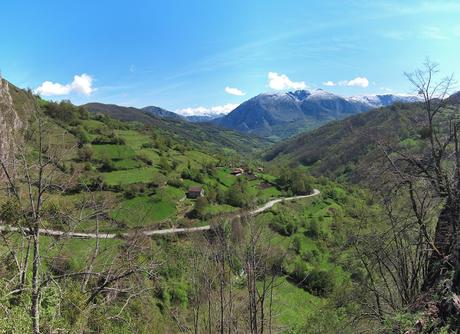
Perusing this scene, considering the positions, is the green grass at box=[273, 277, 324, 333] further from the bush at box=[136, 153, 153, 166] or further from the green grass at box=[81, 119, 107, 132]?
the green grass at box=[81, 119, 107, 132]

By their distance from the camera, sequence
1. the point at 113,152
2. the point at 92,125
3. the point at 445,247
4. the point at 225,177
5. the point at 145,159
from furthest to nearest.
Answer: the point at 92,125 → the point at 225,177 → the point at 145,159 → the point at 113,152 → the point at 445,247

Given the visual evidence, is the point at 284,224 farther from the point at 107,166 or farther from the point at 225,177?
the point at 107,166

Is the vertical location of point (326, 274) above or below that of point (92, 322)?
below

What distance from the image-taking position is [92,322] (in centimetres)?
1521

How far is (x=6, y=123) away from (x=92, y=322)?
8812 mm

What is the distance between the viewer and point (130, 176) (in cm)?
6644

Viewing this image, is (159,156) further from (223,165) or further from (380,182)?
(380,182)

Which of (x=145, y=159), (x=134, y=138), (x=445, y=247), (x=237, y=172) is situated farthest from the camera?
(x=134, y=138)

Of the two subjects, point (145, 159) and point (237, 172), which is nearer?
point (145, 159)

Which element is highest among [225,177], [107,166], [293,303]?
[107,166]

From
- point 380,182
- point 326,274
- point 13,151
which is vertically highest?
point 13,151

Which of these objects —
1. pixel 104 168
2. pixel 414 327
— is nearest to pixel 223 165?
pixel 104 168

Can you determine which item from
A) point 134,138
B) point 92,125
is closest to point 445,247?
point 92,125

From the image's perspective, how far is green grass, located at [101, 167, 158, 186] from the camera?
63000 mm
